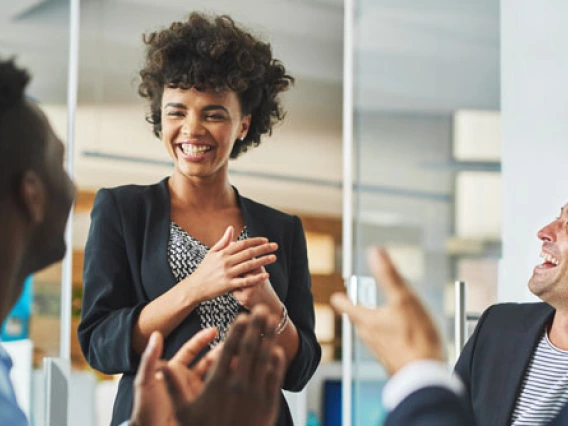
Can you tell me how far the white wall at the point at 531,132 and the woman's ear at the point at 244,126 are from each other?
1822 mm

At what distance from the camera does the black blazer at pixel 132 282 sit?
205 centimetres

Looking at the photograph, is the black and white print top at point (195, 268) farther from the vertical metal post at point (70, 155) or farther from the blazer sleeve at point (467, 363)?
the vertical metal post at point (70, 155)

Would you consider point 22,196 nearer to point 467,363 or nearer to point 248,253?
point 248,253

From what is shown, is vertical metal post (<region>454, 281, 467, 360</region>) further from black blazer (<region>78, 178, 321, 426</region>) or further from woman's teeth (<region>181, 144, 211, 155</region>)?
woman's teeth (<region>181, 144, 211, 155</region>)

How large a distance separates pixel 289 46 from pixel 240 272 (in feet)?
8.63

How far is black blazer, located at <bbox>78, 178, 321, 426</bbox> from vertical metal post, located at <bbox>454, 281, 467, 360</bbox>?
143cm

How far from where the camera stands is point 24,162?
1.08 m

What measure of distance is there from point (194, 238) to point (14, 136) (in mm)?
1111

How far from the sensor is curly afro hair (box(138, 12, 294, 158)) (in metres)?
2.22

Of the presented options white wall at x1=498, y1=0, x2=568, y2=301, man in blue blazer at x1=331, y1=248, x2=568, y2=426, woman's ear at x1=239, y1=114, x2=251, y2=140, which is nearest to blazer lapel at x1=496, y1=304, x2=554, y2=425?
woman's ear at x1=239, y1=114, x2=251, y2=140

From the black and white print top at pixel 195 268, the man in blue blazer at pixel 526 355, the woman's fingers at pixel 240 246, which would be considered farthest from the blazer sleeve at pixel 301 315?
the man in blue blazer at pixel 526 355

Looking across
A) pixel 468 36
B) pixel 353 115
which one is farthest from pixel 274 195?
pixel 468 36

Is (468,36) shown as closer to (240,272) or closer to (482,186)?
(482,186)

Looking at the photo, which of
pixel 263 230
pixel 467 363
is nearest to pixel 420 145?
pixel 467 363
